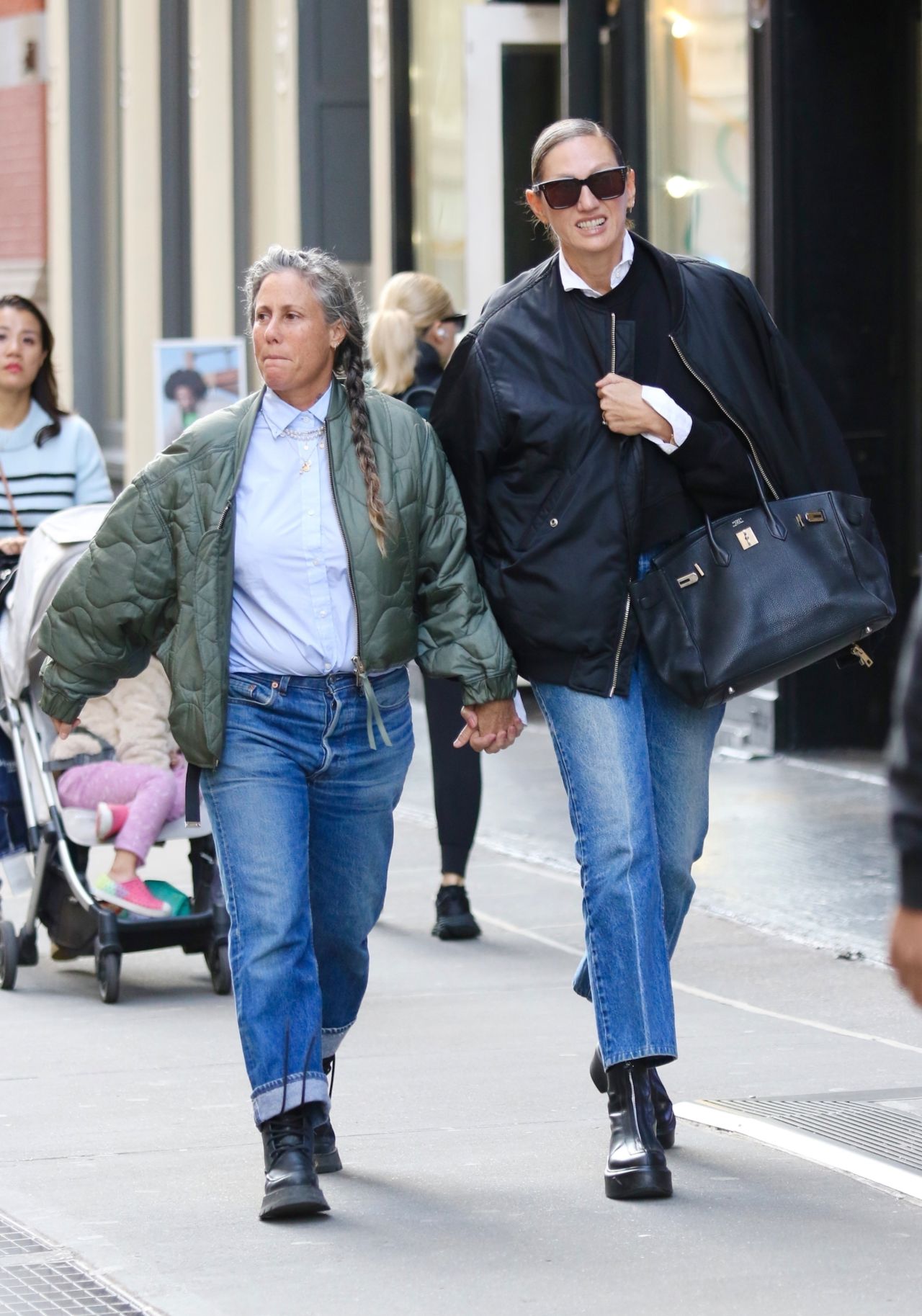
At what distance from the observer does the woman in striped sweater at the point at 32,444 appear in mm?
7355

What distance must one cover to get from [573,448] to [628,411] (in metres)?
0.13

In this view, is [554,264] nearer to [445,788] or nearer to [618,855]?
[618,855]

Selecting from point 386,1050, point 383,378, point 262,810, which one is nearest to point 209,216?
point 383,378

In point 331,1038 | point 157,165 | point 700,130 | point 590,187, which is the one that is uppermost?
point 157,165

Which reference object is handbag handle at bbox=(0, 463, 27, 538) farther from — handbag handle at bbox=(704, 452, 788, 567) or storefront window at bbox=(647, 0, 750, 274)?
storefront window at bbox=(647, 0, 750, 274)

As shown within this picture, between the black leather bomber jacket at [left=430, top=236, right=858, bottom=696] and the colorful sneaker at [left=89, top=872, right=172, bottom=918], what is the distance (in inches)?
91.7

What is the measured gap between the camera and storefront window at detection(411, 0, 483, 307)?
1367 cm

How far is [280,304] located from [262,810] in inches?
37.7

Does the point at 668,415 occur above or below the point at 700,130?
below

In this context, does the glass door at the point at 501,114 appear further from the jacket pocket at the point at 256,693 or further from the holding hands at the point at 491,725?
the jacket pocket at the point at 256,693

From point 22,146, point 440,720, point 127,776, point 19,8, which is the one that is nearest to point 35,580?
point 127,776

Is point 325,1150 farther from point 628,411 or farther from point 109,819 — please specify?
point 109,819

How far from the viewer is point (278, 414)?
464 cm

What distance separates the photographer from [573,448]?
15.2 feet
